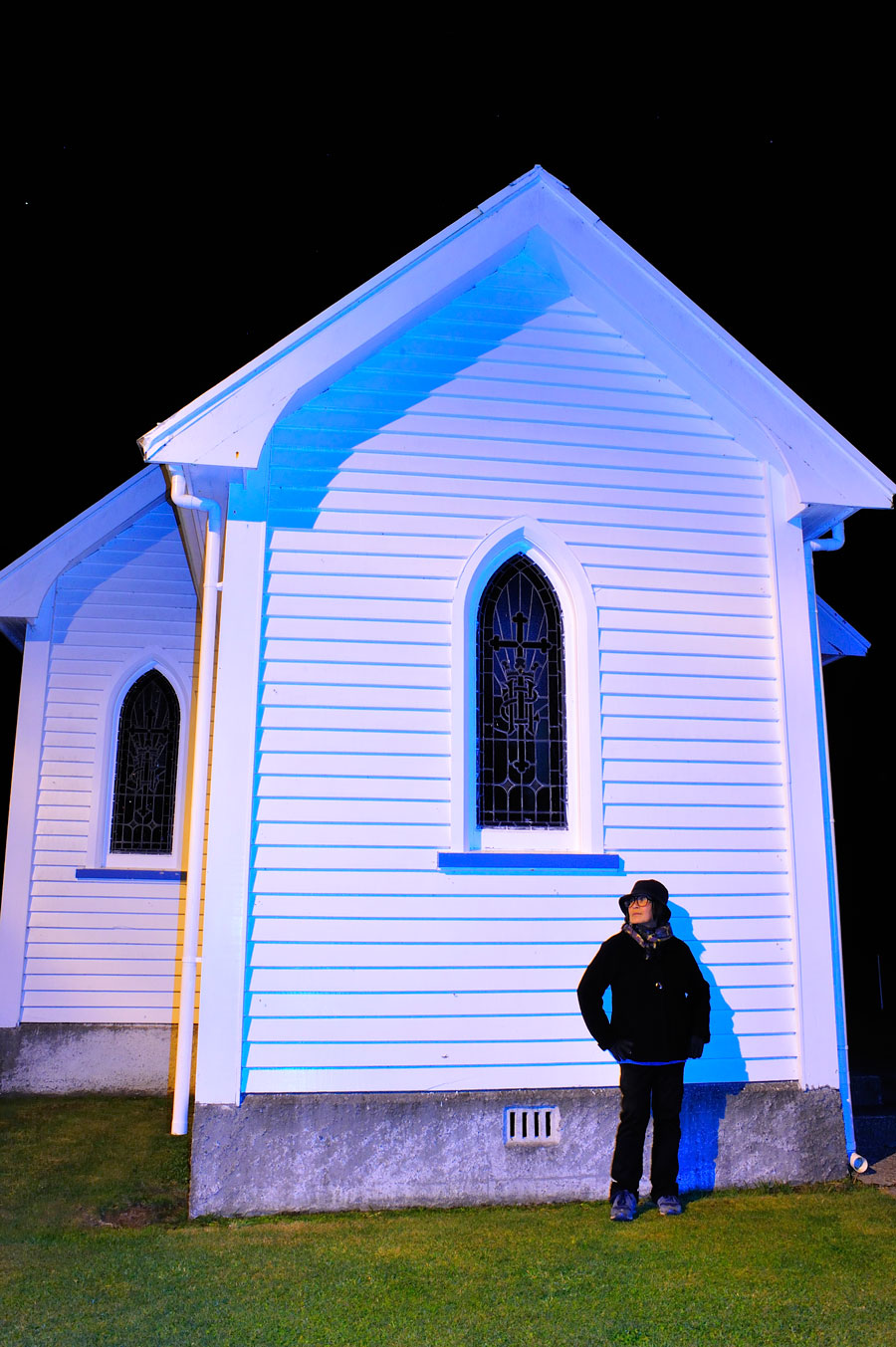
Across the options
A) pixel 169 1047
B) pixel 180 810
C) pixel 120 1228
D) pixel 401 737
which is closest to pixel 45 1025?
pixel 169 1047

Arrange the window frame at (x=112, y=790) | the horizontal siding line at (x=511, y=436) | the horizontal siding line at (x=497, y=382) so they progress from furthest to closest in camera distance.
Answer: the window frame at (x=112, y=790) < the horizontal siding line at (x=497, y=382) < the horizontal siding line at (x=511, y=436)

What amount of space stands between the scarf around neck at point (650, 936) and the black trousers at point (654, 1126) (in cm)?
69

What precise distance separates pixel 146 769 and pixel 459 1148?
20.7ft

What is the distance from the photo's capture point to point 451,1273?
520 centimetres

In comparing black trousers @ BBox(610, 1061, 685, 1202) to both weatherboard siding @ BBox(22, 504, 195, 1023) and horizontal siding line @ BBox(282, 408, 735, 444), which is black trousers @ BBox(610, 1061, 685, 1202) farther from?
weatherboard siding @ BBox(22, 504, 195, 1023)

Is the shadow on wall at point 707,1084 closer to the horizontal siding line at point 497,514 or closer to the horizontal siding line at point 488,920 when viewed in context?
the horizontal siding line at point 488,920

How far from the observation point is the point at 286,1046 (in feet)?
21.1

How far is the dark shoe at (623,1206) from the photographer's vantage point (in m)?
6.10

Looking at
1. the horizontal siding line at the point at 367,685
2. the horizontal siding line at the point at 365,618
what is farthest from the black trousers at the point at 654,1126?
the horizontal siding line at the point at 365,618

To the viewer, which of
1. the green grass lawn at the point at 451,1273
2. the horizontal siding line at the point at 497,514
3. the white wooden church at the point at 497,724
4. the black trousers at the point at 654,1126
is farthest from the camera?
the horizontal siding line at the point at 497,514

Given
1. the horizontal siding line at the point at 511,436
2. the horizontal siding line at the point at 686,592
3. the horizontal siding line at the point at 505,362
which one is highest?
the horizontal siding line at the point at 505,362

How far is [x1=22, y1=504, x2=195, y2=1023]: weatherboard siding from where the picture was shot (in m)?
10.8

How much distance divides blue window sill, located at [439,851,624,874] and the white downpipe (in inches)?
63.1

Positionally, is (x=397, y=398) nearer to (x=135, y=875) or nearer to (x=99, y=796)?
(x=99, y=796)
